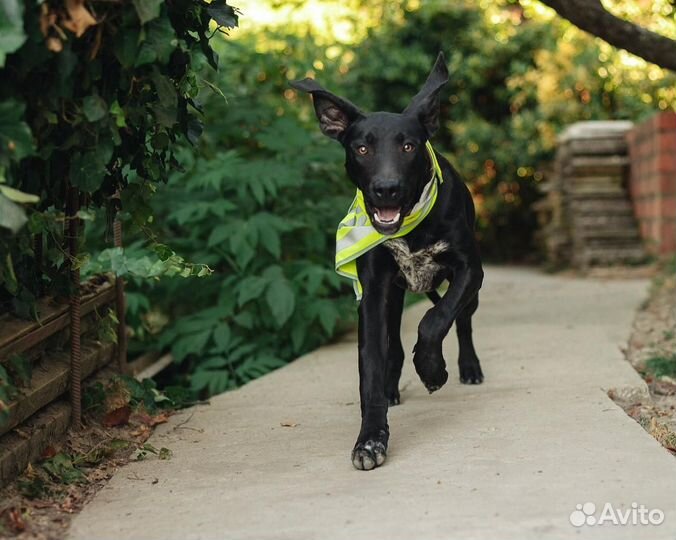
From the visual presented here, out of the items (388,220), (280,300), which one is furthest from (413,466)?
(280,300)

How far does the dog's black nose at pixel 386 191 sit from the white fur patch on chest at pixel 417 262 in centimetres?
34

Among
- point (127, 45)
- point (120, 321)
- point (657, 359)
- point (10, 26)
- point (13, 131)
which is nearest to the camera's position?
point (10, 26)

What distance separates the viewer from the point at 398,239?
385cm

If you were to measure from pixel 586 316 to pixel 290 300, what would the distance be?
240 cm

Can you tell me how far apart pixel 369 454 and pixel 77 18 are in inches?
64.7

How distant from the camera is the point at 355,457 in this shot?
3.28 m

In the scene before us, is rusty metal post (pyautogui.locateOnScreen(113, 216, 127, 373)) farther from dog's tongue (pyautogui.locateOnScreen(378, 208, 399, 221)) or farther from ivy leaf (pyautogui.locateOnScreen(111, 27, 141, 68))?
ivy leaf (pyautogui.locateOnScreen(111, 27, 141, 68))

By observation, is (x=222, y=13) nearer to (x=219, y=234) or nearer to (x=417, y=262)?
(x=417, y=262)

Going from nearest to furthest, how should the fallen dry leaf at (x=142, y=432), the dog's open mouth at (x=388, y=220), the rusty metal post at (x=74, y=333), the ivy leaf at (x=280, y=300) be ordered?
the dog's open mouth at (x=388, y=220) → the rusty metal post at (x=74, y=333) → the fallen dry leaf at (x=142, y=432) → the ivy leaf at (x=280, y=300)

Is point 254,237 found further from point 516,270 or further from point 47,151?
point 516,270

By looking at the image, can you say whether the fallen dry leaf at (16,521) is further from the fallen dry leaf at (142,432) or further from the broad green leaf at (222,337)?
the broad green leaf at (222,337)

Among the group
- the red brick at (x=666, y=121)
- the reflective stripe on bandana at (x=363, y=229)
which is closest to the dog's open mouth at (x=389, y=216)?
the reflective stripe on bandana at (x=363, y=229)

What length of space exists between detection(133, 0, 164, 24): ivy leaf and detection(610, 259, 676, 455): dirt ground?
90.8 inches

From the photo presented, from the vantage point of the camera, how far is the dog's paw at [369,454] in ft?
10.7
